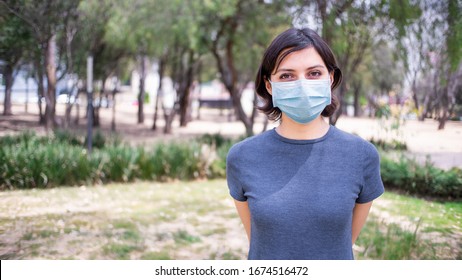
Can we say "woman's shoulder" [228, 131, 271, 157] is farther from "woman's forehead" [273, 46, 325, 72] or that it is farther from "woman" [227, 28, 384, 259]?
"woman's forehead" [273, 46, 325, 72]

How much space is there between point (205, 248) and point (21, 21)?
2.03 m

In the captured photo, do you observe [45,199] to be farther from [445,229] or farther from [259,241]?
[445,229]

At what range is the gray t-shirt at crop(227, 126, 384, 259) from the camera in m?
1.25

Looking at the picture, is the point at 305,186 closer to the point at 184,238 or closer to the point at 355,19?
the point at 355,19

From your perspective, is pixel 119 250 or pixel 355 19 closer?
pixel 355 19

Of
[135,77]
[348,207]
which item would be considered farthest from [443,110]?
[135,77]

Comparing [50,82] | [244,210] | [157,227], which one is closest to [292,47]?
[244,210]

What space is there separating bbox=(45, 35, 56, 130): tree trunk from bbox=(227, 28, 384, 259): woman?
2277 mm

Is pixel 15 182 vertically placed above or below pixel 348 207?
below

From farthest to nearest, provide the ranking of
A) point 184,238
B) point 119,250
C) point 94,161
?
point 94,161, point 184,238, point 119,250

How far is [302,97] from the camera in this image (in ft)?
4.23

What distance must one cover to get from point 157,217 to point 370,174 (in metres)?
3.20

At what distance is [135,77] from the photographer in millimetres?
11430

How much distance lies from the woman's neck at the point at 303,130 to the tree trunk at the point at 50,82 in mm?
2288
